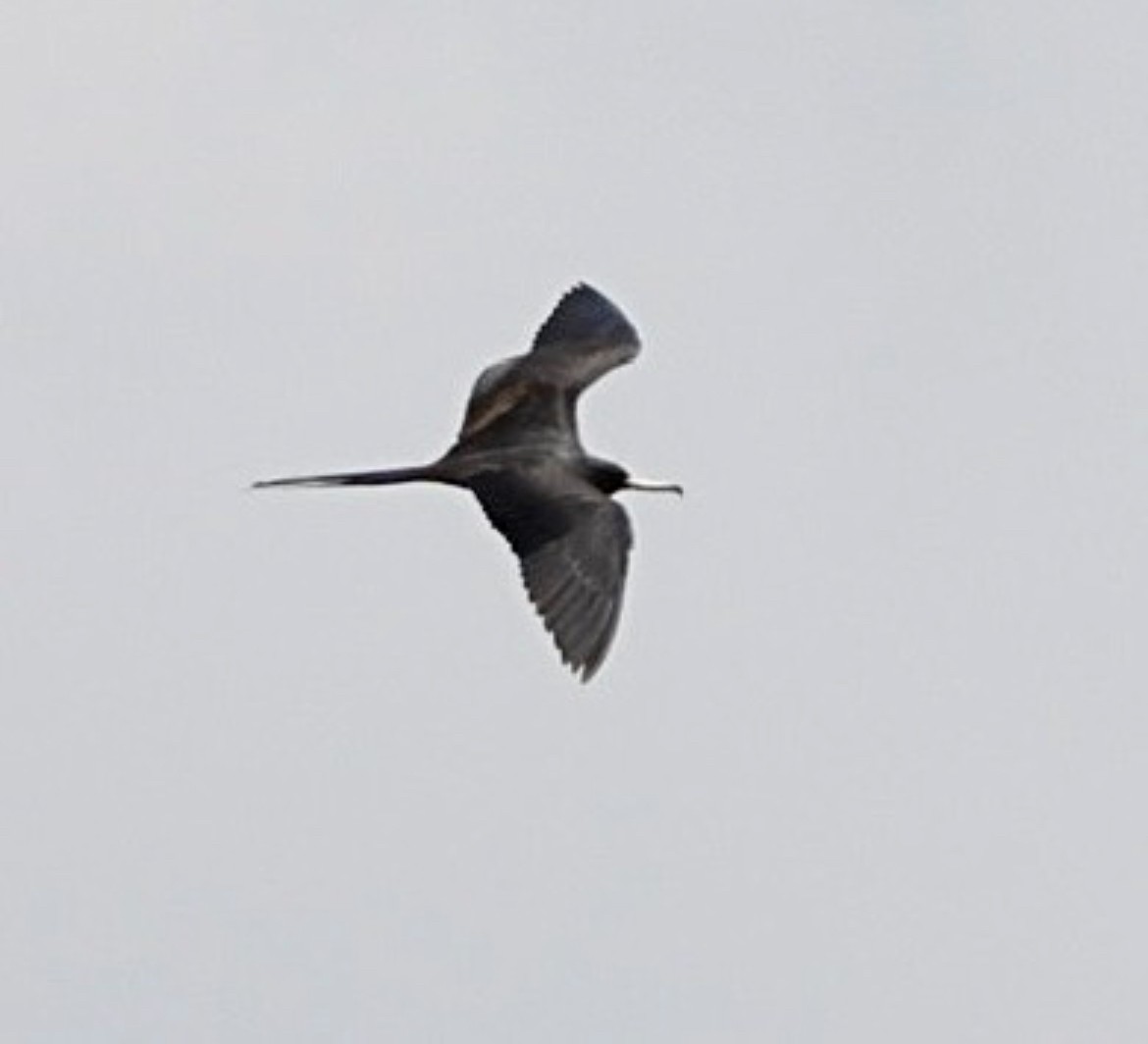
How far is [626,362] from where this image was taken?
139 ft

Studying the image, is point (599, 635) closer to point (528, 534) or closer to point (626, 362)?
point (528, 534)

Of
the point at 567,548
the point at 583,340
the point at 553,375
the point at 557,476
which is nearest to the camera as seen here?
the point at 567,548

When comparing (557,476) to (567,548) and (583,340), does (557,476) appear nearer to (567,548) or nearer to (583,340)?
(567,548)

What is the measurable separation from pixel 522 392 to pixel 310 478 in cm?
305

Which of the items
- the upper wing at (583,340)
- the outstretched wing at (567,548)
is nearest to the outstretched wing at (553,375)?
the upper wing at (583,340)

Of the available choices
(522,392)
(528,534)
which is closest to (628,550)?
(528,534)

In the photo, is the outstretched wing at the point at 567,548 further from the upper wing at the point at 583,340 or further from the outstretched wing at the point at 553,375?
the upper wing at the point at 583,340

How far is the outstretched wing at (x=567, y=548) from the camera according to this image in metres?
37.3

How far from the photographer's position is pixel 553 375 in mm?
42094

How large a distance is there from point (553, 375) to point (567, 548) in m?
3.76

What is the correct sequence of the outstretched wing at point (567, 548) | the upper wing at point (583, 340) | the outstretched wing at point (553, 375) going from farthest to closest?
the upper wing at point (583, 340), the outstretched wing at point (553, 375), the outstretched wing at point (567, 548)

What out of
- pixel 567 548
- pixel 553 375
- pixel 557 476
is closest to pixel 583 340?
pixel 553 375

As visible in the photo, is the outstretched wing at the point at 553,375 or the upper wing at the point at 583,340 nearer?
the outstretched wing at the point at 553,375

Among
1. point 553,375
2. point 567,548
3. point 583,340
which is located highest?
point 583,340
